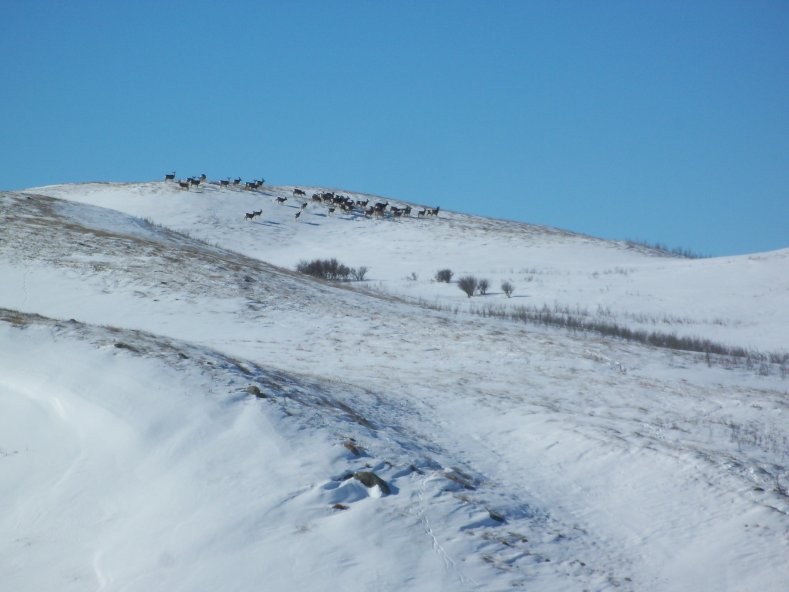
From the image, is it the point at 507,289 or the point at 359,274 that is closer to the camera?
the point at 507,289

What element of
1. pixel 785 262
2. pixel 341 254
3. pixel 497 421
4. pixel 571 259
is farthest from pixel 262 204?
pixel 497 421

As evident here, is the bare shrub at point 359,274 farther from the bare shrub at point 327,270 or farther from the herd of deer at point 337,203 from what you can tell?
the herd of deer at point 337,203

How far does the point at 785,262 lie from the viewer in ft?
146

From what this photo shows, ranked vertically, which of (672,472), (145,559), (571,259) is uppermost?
(571,259)

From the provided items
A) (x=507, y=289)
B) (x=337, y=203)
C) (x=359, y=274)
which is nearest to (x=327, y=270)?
(x=359, y=274)

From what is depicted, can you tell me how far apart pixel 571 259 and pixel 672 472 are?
41651 millimetres

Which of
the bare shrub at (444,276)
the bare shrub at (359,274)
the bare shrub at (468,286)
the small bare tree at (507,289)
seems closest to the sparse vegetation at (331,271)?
the bare shrub at (359,274)

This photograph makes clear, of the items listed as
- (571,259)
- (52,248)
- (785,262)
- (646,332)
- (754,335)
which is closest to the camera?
(52,248)

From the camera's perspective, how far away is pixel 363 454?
9422mm

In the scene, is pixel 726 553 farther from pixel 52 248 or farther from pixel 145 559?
pixel 52 248

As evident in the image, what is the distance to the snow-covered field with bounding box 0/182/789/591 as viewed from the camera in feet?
24.6

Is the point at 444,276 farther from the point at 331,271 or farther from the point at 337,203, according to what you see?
the point at 337,203

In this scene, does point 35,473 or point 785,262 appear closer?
point 35,473

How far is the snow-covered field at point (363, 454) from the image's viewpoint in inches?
295
